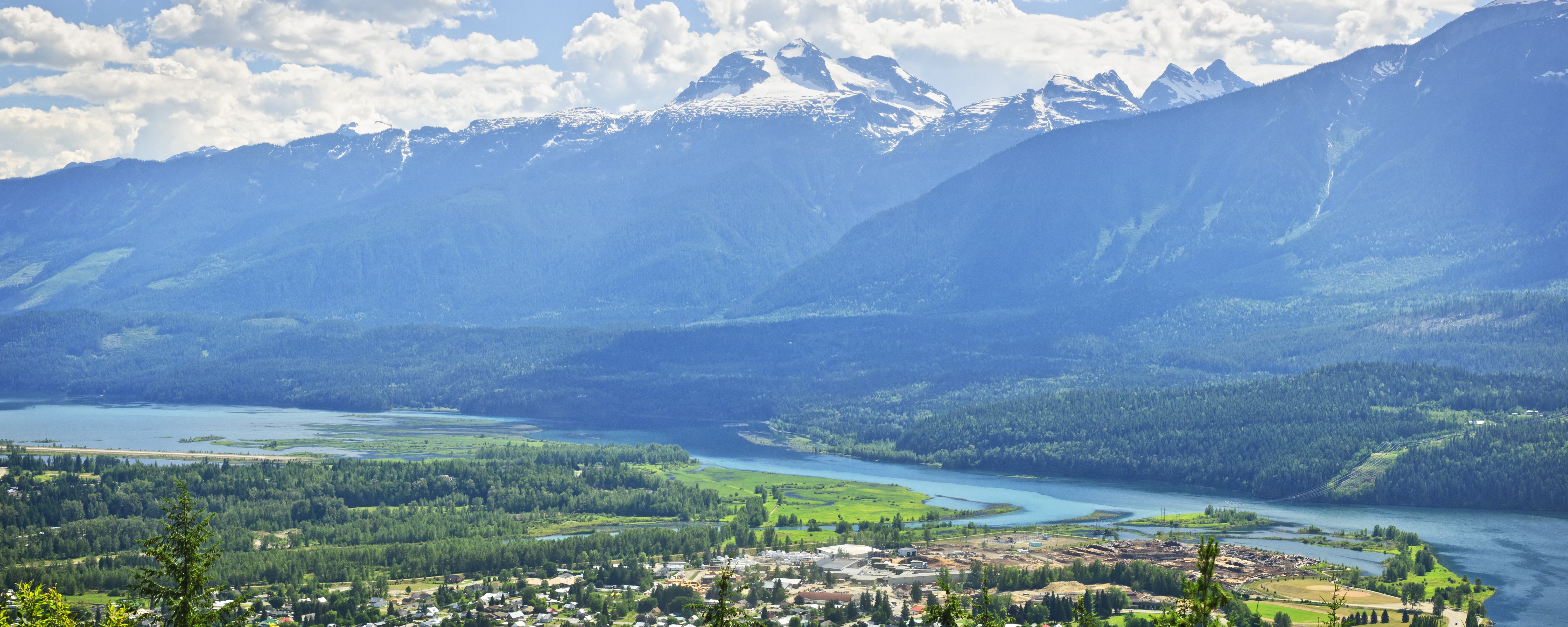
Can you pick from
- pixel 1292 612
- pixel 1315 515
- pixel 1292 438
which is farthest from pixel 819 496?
pixel 1292 612

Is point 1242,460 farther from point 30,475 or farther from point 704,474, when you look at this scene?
point 30,475

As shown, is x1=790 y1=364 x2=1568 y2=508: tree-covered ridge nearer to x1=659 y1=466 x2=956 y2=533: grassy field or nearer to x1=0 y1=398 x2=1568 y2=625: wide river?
x1=0 y1=398 x2=1568 y2=625: wide river

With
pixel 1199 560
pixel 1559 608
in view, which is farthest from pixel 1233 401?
pixel 1199 560

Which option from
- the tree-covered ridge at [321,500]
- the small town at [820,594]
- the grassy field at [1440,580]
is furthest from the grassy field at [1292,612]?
the tree-covered ridge at [321,500]

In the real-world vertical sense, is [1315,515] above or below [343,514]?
above

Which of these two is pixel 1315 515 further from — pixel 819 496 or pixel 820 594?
pixel 820 594
